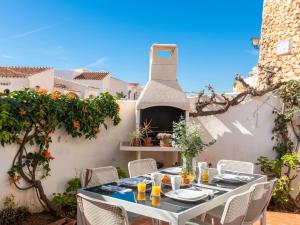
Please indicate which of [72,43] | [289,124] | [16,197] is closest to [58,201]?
[16,197]

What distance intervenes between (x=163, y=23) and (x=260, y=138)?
19.2 feet

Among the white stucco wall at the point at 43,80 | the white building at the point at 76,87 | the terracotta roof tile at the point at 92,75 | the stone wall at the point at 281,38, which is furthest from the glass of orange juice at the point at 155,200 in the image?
the terracotta roof tile at the point at 92,75

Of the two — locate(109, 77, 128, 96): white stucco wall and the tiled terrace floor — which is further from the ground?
locate(109, 77, 128, 96): white stucco wall

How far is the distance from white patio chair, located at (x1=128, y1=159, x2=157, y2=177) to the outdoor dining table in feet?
2.81

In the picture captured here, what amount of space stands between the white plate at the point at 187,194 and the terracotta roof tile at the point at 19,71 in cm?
1318

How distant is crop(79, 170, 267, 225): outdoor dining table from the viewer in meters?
2.33

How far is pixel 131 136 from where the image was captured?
5789mm

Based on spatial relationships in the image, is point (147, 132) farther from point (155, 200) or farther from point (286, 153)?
point (155, 200)

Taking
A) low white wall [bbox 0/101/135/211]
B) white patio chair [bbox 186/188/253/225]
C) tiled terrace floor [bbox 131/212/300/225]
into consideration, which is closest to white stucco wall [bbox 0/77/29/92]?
low white wall [bbox 0/101/135/211]

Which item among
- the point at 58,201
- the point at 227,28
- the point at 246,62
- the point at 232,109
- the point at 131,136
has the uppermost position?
the point at 227,28

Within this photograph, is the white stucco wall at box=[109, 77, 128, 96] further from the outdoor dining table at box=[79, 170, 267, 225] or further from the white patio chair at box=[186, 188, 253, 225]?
the white patio chair at box=[186, 188, 253, 225]

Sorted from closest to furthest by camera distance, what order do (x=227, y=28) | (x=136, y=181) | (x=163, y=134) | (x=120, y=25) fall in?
(x=136, y=181), (x=163, y=134), (x=227, y=28), (x=120, y=25)

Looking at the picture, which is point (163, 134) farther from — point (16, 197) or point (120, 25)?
point (120, 25)

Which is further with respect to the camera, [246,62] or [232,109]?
[246,62]
